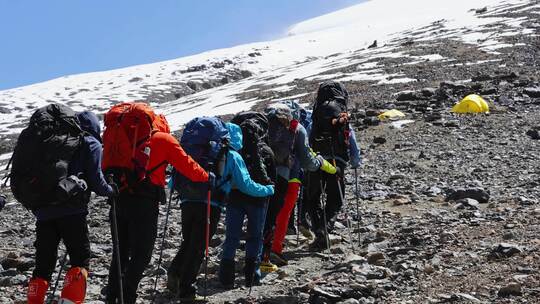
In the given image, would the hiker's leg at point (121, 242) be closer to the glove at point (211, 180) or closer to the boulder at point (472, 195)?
the glove at point (211, 180)

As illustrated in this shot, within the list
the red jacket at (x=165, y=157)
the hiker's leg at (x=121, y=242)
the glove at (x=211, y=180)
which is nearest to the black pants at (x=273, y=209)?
the glove at (x=211, y=180)

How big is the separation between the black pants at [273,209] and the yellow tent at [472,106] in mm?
16825

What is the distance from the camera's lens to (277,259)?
32.3 feet

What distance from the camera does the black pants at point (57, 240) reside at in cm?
664

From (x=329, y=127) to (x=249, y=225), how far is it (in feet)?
9.05

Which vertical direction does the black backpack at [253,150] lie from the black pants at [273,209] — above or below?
above

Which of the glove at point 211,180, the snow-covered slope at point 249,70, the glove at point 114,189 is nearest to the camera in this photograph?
the glove at point 114,189

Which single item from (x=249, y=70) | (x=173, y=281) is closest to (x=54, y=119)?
(x=173, y=281)

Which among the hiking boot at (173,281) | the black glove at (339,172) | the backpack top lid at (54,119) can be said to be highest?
the backpack top lid at (54,119)

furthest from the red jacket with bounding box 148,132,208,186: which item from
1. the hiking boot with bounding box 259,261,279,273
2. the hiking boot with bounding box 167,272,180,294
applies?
the hiking boot with bounding box 259,261,279,273

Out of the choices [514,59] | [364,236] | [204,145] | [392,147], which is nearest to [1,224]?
[364,236]

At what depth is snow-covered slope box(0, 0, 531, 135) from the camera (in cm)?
5619

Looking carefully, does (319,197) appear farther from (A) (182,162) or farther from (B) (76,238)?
(B) (76,238)

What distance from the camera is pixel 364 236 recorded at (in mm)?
11672
